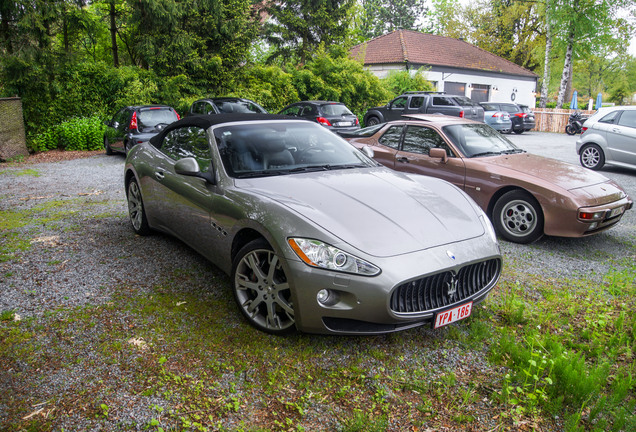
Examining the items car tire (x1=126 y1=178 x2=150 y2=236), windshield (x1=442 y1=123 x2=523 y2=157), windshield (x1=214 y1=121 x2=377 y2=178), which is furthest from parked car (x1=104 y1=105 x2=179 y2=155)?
windshield (x1=214 y1=121 x2=377 y2=178)

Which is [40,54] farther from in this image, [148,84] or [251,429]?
[251,429]

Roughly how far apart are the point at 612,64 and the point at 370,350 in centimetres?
8151

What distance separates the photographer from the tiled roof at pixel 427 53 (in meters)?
32.6

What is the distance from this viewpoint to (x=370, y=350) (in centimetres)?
329

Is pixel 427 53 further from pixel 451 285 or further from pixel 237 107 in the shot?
pixel 451 285

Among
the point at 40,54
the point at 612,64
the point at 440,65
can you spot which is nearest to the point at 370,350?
the point at 40,54

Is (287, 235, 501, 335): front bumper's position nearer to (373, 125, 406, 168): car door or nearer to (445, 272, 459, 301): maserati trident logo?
(445, 272, 459, 301): maserati trident logo

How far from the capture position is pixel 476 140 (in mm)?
6688

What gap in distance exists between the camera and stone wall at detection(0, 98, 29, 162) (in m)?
13.3

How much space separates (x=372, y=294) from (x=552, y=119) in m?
29.6

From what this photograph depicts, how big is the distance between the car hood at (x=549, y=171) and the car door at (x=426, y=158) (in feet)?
1.29

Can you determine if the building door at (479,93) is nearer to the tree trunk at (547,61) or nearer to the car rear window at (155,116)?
the tree trunk at (547,61)

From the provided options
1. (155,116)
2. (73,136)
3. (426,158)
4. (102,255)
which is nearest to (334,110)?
(155,116)

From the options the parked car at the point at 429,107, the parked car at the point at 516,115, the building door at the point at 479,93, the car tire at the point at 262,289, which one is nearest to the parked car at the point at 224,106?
the parked car at the point at 429,107
